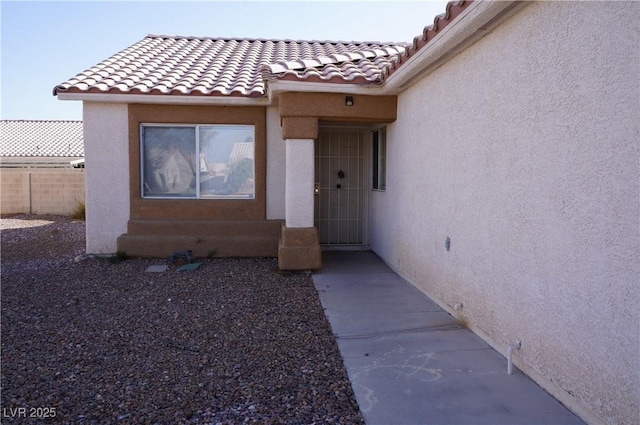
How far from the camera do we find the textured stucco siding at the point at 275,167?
10.2 m

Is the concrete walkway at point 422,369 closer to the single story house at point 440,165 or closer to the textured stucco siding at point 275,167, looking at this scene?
the single story house at point 440,165

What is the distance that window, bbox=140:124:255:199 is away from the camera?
10.2 meters

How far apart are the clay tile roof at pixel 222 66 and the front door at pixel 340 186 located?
69.0 inches

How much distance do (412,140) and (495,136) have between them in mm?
2898

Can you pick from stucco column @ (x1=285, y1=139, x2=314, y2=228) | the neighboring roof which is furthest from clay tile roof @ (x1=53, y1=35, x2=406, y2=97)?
the neighboring roof

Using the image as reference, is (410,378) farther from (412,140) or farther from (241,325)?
(412,140)

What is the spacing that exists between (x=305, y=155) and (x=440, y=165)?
2754 millimetres

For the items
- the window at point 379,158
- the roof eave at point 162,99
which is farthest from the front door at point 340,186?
the roof eave at point 162,99

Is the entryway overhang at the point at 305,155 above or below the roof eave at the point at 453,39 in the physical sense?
below

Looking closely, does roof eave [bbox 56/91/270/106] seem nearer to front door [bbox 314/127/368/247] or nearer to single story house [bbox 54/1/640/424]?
single story house [bbox 54/1/640/424]

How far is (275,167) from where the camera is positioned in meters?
A: 10.3

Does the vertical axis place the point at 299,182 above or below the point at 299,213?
above

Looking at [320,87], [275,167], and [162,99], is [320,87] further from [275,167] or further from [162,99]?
[162,99]

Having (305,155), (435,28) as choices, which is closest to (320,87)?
(305,155)
